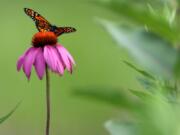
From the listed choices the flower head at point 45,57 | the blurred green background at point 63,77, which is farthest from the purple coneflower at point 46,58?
the blurred green background at point 63,77

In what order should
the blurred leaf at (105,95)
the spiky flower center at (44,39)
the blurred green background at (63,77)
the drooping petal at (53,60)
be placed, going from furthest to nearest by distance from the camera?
the blurred green background at (63,77)
the spiky flower center at (44,39)
the drooping petal at (53,60)
the blurred leaf at (105,95)

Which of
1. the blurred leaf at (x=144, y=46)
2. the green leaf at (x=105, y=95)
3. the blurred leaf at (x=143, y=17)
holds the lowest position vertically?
the green leaf at (x=105, y=95)

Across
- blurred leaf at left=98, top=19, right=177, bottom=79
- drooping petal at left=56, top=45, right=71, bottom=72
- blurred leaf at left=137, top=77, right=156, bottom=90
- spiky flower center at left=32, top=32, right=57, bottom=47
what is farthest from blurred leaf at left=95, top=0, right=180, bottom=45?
spiky flower center at left=32, top=32, right=57, bottom=47

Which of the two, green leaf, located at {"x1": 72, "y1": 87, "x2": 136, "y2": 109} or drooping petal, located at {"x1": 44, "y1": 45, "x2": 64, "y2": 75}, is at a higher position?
drooping petal, located at {"x1": 44, "y1": 45, "x2": 64, "y2": 75}

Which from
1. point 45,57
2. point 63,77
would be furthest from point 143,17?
point 63,77

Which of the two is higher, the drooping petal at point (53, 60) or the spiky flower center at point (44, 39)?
the spiky flower center at point (44, 39)

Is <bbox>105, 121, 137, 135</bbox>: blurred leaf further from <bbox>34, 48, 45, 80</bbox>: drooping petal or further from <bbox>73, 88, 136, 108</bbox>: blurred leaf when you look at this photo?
<bbox>34, 48, 45, 80</bbox>: drooping petal

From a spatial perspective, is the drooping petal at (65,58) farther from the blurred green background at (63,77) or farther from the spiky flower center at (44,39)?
the blurred green background at (63,77)

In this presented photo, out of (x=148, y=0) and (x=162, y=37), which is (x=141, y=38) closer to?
(x=162, y=37)
